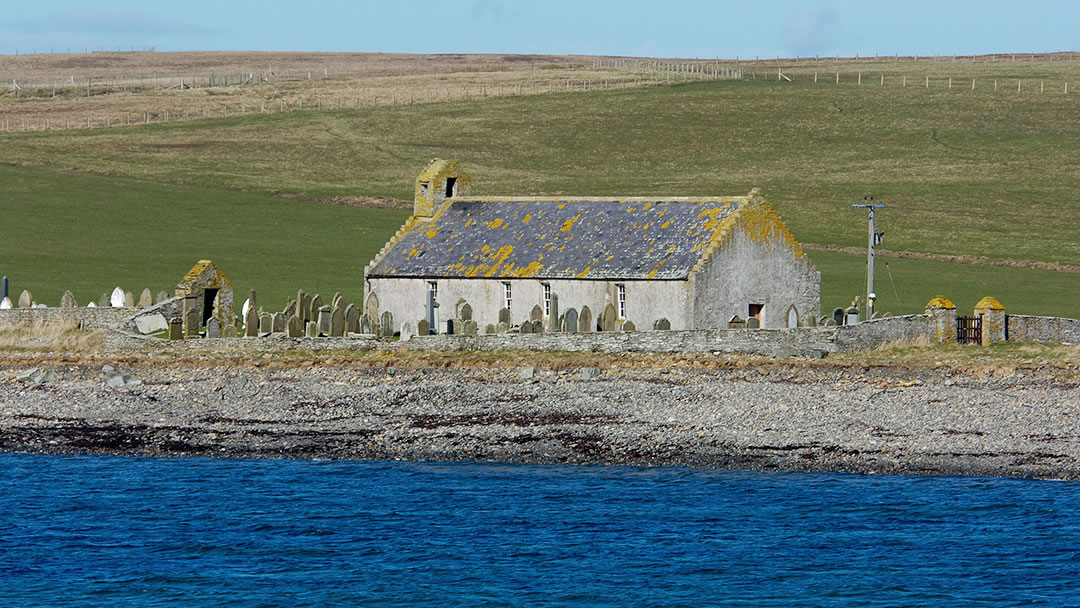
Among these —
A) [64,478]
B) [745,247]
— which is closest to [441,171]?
[745,247]

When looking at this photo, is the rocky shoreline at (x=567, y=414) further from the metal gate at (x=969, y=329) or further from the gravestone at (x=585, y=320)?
the metal gate at (x=969, y=329)

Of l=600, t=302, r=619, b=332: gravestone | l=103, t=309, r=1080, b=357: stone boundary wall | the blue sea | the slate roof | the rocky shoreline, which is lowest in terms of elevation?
the blue sea

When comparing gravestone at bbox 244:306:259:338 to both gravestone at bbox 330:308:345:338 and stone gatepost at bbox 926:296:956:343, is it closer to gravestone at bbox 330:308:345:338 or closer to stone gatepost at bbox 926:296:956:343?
gravestone at bbox 330:308:345:338

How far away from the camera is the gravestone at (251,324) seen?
1829 inches

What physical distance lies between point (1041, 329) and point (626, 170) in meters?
54.1

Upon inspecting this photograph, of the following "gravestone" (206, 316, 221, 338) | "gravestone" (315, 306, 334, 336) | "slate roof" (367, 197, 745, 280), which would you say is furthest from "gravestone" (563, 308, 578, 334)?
"gravestone" (206, 316, 221, 338)

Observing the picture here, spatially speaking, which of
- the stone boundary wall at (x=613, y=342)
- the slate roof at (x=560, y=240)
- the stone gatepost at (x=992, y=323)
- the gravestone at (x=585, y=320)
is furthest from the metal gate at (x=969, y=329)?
the gravestone at (x=585, y=320)

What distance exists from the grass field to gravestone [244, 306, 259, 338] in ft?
44.6

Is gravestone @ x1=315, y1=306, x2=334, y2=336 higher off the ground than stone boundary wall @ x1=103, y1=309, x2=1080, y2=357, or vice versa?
gravestone @ x1=315, y1=306, x2=334, y2=336

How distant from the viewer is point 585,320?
4625cm

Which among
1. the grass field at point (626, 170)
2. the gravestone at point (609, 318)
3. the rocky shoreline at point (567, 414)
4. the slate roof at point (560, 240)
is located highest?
the grass field at point (626, 170)

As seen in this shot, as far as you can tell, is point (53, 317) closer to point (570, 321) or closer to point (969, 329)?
point (570, 321)

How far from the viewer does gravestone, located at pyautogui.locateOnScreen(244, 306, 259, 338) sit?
46469mm

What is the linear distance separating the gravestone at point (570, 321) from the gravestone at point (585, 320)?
0.15 meters
